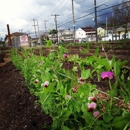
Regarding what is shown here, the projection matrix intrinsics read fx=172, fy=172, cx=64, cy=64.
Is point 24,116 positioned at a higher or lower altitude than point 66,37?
lower

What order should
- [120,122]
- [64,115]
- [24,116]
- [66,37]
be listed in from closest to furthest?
[120,122], [64,115], [24,116], [66,37]

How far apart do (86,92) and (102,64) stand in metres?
0.19

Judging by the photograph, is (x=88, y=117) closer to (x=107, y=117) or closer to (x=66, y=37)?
(x=107, y=117)

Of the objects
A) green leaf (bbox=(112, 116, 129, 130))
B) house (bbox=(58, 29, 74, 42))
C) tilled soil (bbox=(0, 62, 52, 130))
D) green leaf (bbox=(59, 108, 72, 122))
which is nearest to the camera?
green leaf (bbox=(112, 116, 129, 130))

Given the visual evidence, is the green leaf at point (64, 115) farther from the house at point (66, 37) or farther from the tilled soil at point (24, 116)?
the house at point (66, 37)

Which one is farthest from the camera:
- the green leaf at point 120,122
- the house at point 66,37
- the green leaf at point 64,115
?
the house at point 66,37


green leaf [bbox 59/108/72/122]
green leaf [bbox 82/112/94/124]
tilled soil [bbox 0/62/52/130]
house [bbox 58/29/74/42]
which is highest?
house [bbox 58/29/74/42]

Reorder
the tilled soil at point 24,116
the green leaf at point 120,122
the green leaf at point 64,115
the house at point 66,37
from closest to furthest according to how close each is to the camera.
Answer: the green leaf at point 120,122 → the green leaf at point 64,115 → the tilled soil at point 24,116 → the house at point 66,37

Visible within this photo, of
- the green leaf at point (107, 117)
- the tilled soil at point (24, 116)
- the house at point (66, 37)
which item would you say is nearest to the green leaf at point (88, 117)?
the green leaf at point (107, 117)

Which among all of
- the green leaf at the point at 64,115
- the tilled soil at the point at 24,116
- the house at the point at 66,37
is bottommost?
the tilled soil at the point at 24,116

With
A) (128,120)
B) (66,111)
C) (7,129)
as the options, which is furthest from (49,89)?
(7,129)

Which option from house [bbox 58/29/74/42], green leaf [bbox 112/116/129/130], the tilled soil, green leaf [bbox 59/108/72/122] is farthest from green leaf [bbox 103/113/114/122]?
house [bbox 58/29/74/42]

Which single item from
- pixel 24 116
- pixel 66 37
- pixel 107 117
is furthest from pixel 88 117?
pixel 66 37

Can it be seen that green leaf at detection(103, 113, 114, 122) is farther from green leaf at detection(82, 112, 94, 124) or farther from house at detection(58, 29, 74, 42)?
house at detection(58, 29, 74, 42)
